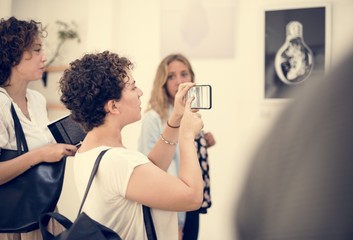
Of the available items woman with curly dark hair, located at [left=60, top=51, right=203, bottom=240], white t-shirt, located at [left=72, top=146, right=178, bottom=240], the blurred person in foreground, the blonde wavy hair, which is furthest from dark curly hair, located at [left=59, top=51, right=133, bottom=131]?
the blonde wavy hair

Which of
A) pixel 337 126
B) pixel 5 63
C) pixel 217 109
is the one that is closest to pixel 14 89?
pixel 5 63

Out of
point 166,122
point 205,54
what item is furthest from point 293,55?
point 166,122

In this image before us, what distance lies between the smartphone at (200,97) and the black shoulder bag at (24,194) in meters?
0.52

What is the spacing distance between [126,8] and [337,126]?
3.82 metres

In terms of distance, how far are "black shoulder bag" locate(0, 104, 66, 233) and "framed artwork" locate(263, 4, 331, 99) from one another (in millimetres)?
2089

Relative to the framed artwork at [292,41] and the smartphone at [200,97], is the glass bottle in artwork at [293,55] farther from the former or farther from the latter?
the smartphone at [200,97]

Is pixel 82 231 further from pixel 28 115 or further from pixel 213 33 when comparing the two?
pixel 213 33

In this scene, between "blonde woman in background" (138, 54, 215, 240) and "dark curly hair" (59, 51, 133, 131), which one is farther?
"blonde woman in background" (138, 54, 215, 240)

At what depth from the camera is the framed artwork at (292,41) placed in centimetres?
338

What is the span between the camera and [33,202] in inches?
63.3

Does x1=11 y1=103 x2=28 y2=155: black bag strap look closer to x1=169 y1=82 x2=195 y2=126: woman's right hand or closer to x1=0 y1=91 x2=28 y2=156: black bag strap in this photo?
x1=0 y1=91 x2=28 y2=156: black bag strap

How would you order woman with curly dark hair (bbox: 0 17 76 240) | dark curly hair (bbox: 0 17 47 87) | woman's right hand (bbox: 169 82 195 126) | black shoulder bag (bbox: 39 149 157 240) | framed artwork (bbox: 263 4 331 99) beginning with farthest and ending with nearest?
1. framed artwork (bbox: 263 4 331 99)
2. dark curly hair (bbox: 0 17 47 87)
3. woman with curly dark hair (bbox: 0 17 76 240)
4. woman's right hand (bbox: 169 82 195 126)
5. black shoulder bag (bbox: 39 149 157 240)

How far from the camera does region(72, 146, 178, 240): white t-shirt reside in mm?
1224

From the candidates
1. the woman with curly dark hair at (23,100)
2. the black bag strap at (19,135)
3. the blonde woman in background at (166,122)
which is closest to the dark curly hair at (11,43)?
the woman with curly dark hair at (23,100)
